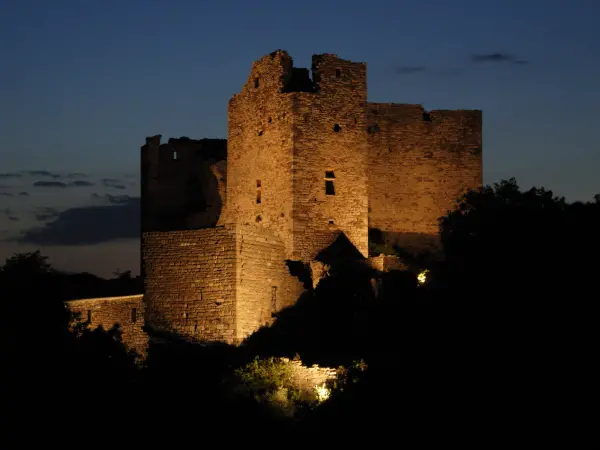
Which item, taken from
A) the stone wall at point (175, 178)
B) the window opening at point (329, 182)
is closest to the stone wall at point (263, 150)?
the window opening at point (329, 182)

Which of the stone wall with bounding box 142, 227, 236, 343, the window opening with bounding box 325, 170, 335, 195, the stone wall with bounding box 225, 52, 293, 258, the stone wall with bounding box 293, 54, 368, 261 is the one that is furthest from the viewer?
the window opening with bounding box 325, 170, 335, 195

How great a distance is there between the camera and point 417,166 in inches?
1555

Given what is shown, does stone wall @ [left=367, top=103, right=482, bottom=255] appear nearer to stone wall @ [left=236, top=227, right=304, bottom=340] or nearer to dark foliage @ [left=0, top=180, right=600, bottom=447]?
dark foliage @ [left=0, top=180, right=600, bottom=447]

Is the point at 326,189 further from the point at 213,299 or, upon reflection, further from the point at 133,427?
the point at 133,427

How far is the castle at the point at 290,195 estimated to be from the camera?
30.7 m

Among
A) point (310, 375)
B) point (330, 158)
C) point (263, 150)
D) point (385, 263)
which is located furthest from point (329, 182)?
point (310, 375)

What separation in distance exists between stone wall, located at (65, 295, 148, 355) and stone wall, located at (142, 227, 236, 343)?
0.32m

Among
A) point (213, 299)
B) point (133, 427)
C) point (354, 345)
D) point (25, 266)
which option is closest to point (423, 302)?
point (354, 345)

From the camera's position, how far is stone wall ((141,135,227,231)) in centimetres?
4612

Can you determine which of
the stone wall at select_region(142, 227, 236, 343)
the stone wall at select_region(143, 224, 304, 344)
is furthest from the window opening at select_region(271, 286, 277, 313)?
the stone wall at select_region(142, 227, 236, 343)

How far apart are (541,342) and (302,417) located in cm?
510

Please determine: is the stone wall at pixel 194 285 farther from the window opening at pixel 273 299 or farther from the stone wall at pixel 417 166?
the stone wall at pixel 417 166

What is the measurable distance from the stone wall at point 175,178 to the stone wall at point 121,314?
531 inches

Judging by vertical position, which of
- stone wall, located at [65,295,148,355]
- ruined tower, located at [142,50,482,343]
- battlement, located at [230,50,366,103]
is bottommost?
stone wall, located at [65,295,148,355]
